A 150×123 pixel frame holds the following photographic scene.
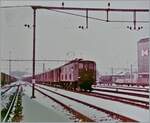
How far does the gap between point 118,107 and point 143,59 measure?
1.22 feet

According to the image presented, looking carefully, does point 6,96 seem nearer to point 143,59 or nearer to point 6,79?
point 6,79

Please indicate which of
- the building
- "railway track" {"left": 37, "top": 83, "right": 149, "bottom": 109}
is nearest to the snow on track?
"railway track" {"left": 37, "top": 83, "right": 149, "bottom": 109}

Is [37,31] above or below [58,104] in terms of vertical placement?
above

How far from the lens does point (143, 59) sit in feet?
→ 8.63

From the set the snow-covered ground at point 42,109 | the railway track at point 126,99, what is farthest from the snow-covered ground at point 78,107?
the railway track at point 126,99

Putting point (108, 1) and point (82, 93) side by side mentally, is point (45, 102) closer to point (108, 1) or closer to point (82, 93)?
point (82, 93)

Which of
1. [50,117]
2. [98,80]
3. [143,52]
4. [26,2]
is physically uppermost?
[26,2]

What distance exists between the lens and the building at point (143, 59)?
2.60m

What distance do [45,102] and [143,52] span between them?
76 cm

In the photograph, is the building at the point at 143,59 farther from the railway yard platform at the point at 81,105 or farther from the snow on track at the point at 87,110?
the snow on track at the point at 87,110

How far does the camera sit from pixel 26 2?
260 cm

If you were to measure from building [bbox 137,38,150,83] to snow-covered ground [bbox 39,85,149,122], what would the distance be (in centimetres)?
21

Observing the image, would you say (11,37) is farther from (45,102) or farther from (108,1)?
(108,1)

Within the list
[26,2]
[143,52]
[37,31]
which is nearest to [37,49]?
[37,31]
